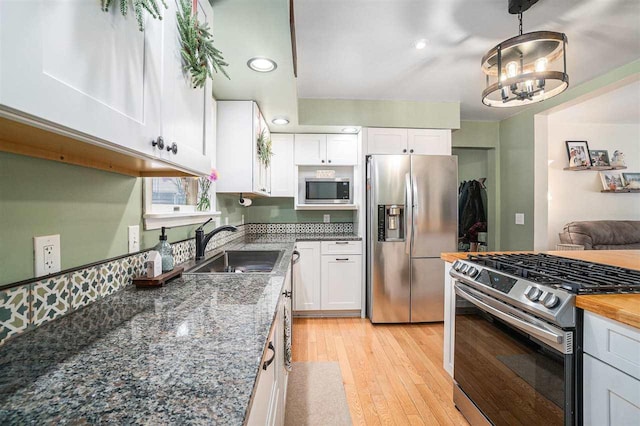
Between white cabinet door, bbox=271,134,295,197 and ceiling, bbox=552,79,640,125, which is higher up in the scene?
ceiling, bbox=552,79,640,125

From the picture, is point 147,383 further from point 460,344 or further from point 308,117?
point 308,117

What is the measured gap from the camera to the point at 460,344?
1762 millimetres

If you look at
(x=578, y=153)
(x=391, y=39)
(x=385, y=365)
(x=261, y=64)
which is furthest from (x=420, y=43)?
(x=578, y=153)

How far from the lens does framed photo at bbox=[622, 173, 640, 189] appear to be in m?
4.59

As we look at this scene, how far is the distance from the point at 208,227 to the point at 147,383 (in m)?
1.90

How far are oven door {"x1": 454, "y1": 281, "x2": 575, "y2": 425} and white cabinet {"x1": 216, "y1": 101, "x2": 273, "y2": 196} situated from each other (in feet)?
5.96

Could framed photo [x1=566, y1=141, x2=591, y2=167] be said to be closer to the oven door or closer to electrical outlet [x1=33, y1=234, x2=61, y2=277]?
the oven door

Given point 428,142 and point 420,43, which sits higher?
point 420,43

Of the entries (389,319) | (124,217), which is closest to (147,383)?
(124,217)

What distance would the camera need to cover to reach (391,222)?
3.20 m

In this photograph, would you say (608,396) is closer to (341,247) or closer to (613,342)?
(613,342)

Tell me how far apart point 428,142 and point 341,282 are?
6.28 ft

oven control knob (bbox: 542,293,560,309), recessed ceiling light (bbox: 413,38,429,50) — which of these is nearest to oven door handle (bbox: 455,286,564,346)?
oven control knob (bbox: 542,293,560,309)

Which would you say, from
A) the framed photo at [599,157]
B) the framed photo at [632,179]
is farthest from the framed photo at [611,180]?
the framed photo at [599,157]
